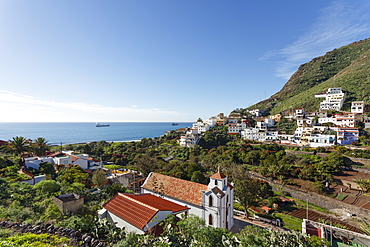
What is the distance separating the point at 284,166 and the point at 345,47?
568ft

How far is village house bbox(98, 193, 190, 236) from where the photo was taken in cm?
1418

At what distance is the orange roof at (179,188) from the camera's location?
1938 centimetres

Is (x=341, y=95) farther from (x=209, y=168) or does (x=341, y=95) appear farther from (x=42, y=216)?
(x=42, y=216)

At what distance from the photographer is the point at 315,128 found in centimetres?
5906

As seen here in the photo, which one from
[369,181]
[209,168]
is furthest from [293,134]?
[209,168]

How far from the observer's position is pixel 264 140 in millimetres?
65500

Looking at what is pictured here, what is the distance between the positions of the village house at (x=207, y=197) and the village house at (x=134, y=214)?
1.79m

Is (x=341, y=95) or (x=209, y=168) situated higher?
(x=341, y=95)

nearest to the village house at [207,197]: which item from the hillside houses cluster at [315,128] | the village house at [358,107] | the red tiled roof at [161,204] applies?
the red tiled roof at [161,204]

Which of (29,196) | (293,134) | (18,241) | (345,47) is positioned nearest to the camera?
(18,241)

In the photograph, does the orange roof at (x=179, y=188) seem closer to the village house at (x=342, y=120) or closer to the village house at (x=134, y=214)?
the village house at (x=134, y=214)

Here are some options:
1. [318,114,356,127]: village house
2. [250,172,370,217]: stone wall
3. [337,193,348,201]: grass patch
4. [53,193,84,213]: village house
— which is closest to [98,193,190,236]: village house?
[53,193,84,213]: village house

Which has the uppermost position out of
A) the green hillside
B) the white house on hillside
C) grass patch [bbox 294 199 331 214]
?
the green hillside

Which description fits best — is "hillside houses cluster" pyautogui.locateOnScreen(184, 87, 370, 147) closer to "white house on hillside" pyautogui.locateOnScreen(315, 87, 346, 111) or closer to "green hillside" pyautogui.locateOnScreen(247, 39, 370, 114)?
"white house on hillside" pyautogui.locateOnScreen(315, 87, 346, 111)
